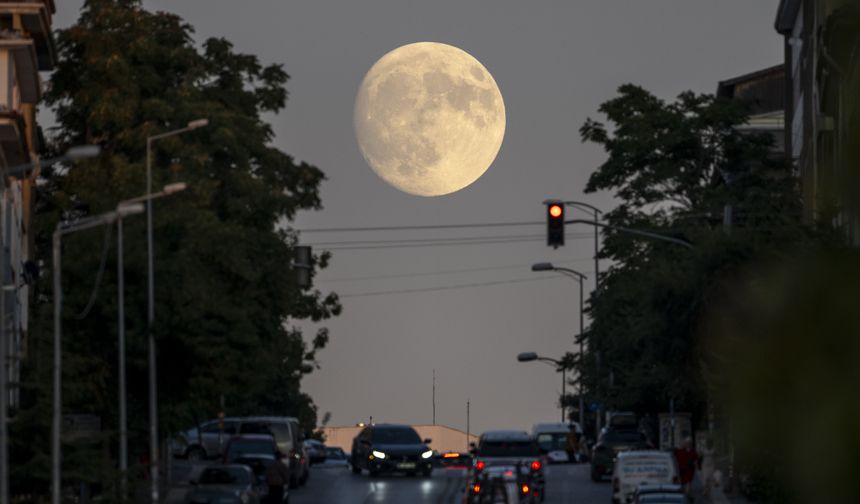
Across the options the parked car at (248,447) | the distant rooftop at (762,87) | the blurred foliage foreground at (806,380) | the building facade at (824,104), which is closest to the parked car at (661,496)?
the building facade at (824,104)

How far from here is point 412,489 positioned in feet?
168

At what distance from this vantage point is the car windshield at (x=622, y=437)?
191 feet

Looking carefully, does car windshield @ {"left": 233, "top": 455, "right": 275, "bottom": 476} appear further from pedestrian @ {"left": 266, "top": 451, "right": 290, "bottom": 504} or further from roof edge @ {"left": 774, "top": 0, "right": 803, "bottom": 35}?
roof edge @ {"left": 774, "top": 0, "right": 803, "bottom": 35}

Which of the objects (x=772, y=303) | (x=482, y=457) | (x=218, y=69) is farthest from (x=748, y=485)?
(x=772, y=303)

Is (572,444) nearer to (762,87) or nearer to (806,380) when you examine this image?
(762,87)

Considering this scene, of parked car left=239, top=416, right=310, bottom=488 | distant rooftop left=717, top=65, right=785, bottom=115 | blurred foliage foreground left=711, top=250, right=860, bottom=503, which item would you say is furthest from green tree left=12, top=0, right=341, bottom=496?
blurred foliage foreground left=711, top=250, right=860, bottom=503

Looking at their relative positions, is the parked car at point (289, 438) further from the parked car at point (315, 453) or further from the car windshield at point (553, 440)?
the car windshield at point (553, 440)

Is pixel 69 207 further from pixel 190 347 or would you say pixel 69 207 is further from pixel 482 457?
pixel 482 457

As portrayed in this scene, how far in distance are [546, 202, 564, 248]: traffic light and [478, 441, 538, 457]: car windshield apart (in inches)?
267

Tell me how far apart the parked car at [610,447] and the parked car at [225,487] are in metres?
17.1

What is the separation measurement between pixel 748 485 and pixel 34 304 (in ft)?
80.6

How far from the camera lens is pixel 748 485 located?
4238cm

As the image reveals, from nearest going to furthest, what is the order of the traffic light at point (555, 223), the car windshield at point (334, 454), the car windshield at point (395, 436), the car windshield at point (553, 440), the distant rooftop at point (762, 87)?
the traffic light at point (555, 223)
the car windshield at point (395, 436)
the car windshield at point (553, 440)
the car windshield at point (334, 454)
the distant rooftop at point (762, 87)

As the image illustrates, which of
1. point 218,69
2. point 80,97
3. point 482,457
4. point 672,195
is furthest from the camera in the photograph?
point 672,195
